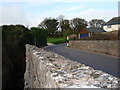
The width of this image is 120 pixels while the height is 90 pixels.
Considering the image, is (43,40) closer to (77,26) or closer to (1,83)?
(1,83)

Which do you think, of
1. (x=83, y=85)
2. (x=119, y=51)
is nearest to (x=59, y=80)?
(x=83, y=85)

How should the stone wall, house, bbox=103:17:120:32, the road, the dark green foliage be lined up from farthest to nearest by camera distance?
house, bbox=103:17:120:32 → the dark green foliage → the stone wall → the road

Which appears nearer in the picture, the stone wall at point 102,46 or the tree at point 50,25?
the stone wall at point 102,46

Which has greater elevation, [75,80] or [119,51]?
[75,80]

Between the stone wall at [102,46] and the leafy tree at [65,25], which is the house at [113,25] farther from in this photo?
the stone wall at [102,46]

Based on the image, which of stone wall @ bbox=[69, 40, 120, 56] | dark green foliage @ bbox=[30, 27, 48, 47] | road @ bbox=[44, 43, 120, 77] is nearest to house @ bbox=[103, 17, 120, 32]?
stone wall @ bbox=[69, 40, 120, 56]

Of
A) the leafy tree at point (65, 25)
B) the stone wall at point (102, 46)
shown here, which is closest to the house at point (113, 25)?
the leafy tree at point (65, 25)

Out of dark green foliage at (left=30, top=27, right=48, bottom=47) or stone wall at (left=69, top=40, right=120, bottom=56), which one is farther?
dark green foliage at (left=30, top=27, right=48, bottom=47)

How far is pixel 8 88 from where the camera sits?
952cm

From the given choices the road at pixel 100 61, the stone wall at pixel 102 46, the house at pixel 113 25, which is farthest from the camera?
the house at pixel 113 25

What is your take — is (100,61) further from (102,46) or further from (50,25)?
(50,25)

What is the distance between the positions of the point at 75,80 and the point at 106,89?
44 centimetres

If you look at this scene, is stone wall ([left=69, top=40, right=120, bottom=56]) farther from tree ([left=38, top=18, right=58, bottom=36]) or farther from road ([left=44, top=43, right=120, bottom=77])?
tree ([left=38, top=18, right=58, bottom=36])

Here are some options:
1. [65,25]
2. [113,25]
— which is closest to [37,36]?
[113,25]
